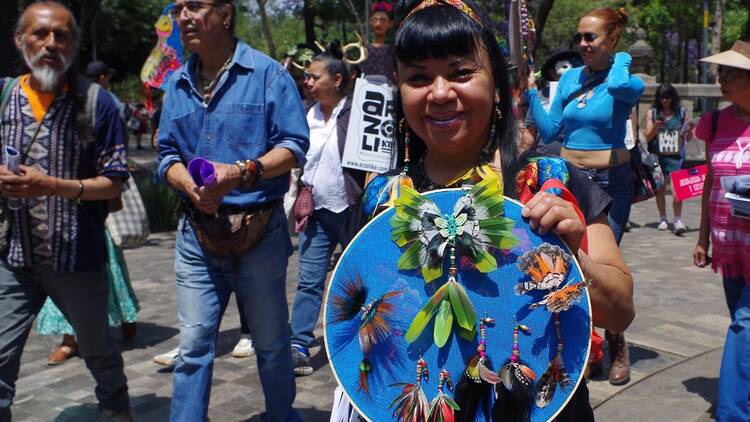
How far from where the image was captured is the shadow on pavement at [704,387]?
4.32m

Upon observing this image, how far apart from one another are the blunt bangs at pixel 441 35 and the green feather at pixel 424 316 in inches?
21.1

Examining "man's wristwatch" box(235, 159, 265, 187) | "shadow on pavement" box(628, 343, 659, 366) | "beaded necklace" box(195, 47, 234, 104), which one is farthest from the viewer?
"shadow on pavement" box(628, 343, 659, 366)

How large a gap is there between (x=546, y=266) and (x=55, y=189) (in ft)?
8.17

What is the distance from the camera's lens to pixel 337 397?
74.2 inches

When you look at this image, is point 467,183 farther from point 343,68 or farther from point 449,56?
point 343,68

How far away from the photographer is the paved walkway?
4230mm

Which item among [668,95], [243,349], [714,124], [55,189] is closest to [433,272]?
[55,189]

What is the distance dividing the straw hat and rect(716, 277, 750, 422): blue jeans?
105 cm

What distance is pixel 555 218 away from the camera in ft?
5.13

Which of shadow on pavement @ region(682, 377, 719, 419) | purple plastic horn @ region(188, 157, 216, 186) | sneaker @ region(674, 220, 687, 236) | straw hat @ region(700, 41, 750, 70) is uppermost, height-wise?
straw hat @ region(700, 41, 750, 70)

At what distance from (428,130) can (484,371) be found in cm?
57

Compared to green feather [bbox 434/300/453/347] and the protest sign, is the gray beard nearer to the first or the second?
the protest sign

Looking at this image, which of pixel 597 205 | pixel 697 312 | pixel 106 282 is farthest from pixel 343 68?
pixel 597 205

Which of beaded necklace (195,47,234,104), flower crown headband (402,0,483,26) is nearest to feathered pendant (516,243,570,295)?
flower crown headband (402,0,483,26)
